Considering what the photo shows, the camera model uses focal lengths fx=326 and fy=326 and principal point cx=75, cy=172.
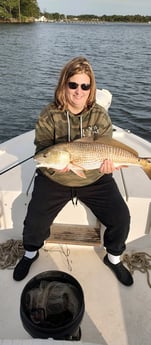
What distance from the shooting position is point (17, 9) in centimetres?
8212

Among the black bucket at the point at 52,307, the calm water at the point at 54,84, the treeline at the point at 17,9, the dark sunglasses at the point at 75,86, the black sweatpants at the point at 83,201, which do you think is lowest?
the calm water at the point at 54,84

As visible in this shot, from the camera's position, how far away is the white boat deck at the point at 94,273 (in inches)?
97.1

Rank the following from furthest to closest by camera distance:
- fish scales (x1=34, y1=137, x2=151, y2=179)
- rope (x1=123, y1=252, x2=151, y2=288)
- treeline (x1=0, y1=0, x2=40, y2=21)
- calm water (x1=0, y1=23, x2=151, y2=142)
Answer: treeline (x1=0, y1=0, x2=40, y2=21), calm water (x1=0, y1=23, x2=151, y2=142), rope (x1=123, y1=252, x2=151, y2=288), fish scales (x1=34, y1=137, x2=151, y2=179)

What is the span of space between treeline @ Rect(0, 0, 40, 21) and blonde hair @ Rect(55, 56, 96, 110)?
80.7 m

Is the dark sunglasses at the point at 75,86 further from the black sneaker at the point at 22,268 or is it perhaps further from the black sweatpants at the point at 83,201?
the black sneaker at the point at 22,268

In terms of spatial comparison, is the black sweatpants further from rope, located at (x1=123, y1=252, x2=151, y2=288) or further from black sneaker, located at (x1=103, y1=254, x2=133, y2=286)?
rope, located at (x1=123, y1=252, x2=151, y2=288)

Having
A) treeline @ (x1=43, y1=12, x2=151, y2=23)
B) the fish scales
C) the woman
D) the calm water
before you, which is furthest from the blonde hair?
treeline @ (x1=43, y1=12, x2=151, y2=23)

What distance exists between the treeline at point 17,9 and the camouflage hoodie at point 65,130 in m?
80.7

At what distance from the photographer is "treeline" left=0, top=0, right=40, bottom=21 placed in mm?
75438

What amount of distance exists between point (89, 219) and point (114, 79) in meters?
14.4

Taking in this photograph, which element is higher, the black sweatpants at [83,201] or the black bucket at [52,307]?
the black sweatpants at [83,201]

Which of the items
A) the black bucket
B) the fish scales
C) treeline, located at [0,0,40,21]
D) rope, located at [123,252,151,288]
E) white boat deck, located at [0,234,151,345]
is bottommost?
white boat deck, located at [0,234,151,345]

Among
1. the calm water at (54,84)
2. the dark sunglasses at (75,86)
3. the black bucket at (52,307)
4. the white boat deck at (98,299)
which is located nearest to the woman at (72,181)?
the dark sunglasses at (75,86)

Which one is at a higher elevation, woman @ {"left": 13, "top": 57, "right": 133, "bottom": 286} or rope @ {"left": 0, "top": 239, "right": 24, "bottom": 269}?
woman @ {"left": 13, "top": 57, "right": 133, "bottom": 286}
